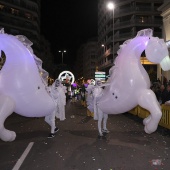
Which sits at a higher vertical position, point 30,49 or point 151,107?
point 30,49

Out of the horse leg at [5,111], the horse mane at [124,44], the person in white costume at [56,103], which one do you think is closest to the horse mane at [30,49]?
the person in white costume at [56,103]

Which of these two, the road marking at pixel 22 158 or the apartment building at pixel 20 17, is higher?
the apartment building at pixel 20 17

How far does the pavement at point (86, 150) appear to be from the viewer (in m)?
6.36

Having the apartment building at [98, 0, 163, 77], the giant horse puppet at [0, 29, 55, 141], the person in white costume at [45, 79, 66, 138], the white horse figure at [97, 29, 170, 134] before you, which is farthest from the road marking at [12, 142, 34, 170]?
the apartment building at [98, 0, 163, 77]

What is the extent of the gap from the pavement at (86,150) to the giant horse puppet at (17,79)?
933 millimetres

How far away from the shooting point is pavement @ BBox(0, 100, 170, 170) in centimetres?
636

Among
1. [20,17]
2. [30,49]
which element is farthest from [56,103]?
[20,17]

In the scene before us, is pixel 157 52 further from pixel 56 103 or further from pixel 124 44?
pixel 56 103

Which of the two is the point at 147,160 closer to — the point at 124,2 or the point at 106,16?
the point at 124,2

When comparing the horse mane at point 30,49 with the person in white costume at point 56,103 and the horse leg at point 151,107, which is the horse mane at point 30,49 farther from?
the horse leg at point 151,107

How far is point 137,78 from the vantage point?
7328 millimetres

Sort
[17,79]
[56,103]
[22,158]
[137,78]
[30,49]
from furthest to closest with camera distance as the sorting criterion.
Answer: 1. [56,103]
2. [137,78]
3. [30,49]
4. [22,158]
5. [17,79]

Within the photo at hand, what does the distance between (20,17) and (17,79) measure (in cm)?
5957

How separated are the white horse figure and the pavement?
0.91 meters
